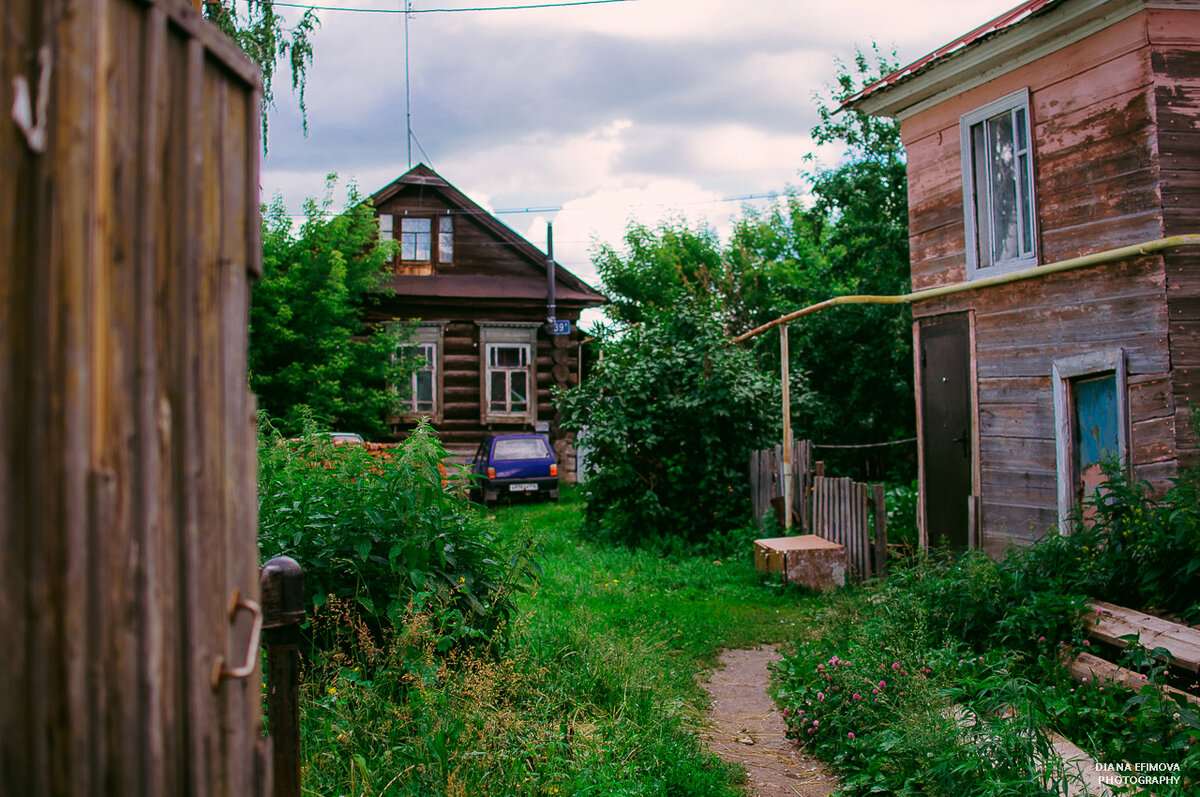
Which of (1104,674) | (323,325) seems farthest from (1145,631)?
(323,325)

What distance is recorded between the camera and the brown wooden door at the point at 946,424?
28.4ft

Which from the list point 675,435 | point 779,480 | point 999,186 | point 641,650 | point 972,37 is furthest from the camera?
point 675,435

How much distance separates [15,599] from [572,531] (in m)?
11.3

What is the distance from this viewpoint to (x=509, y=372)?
19.7 meters

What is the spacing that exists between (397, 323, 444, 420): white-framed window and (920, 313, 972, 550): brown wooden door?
12.3m

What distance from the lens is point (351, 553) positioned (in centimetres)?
434

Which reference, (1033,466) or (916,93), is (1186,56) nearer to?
(916,93)

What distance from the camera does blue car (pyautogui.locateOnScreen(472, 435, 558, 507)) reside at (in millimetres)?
16156

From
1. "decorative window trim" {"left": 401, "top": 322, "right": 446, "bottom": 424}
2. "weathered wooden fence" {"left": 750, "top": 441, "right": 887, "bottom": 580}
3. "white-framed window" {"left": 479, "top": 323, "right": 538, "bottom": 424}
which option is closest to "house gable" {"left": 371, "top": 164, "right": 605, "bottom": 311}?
"white-framed window" {"left": 479, "top": 323, "right": 538, "bottom": 424}

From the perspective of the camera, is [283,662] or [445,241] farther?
[445,241]

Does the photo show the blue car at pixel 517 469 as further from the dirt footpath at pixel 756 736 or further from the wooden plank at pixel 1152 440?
the wooden plank at pixel 1152 440

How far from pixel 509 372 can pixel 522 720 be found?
51.9 ft

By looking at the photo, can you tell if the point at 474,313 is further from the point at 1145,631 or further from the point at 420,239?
the point at 1145,631

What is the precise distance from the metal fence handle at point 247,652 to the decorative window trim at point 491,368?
17825 mm
